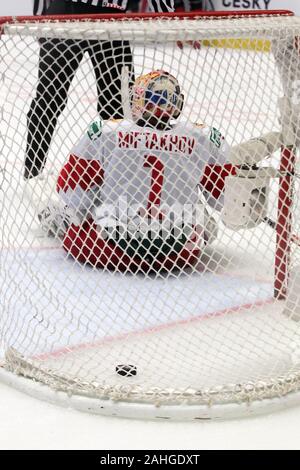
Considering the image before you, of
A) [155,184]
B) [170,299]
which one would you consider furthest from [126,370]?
[155,184]

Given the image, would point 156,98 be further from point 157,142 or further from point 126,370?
point 126,370

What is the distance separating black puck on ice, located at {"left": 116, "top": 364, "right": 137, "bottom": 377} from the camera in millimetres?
1883

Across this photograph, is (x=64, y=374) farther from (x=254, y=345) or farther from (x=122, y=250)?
(x=122, y=250)

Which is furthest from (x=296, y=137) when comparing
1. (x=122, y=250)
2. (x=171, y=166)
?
(x=122, y=250)

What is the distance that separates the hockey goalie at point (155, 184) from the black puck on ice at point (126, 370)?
31 centimetres

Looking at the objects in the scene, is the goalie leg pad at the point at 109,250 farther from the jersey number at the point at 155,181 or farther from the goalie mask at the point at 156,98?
the goalie mask at the point at 156,98

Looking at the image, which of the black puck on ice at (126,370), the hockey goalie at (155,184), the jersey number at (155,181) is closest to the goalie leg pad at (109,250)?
the hockey goalie at (155,184)

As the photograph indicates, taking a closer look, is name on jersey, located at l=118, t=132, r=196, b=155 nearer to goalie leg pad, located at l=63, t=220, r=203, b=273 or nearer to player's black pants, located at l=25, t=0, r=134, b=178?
player's black pants, located at l=25, t=0, r=134, b=178

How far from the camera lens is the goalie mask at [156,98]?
6.92 feet

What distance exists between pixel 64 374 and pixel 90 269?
0.64m

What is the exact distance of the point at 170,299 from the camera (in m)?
2.32

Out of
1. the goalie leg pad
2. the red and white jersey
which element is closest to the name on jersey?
the red and white jersey

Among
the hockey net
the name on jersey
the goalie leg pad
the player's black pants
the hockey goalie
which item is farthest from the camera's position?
the goalie leg pad

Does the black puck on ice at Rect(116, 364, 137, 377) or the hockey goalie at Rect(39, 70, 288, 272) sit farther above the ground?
the hockey goalie at Rect(39, 70, 288, 272)
